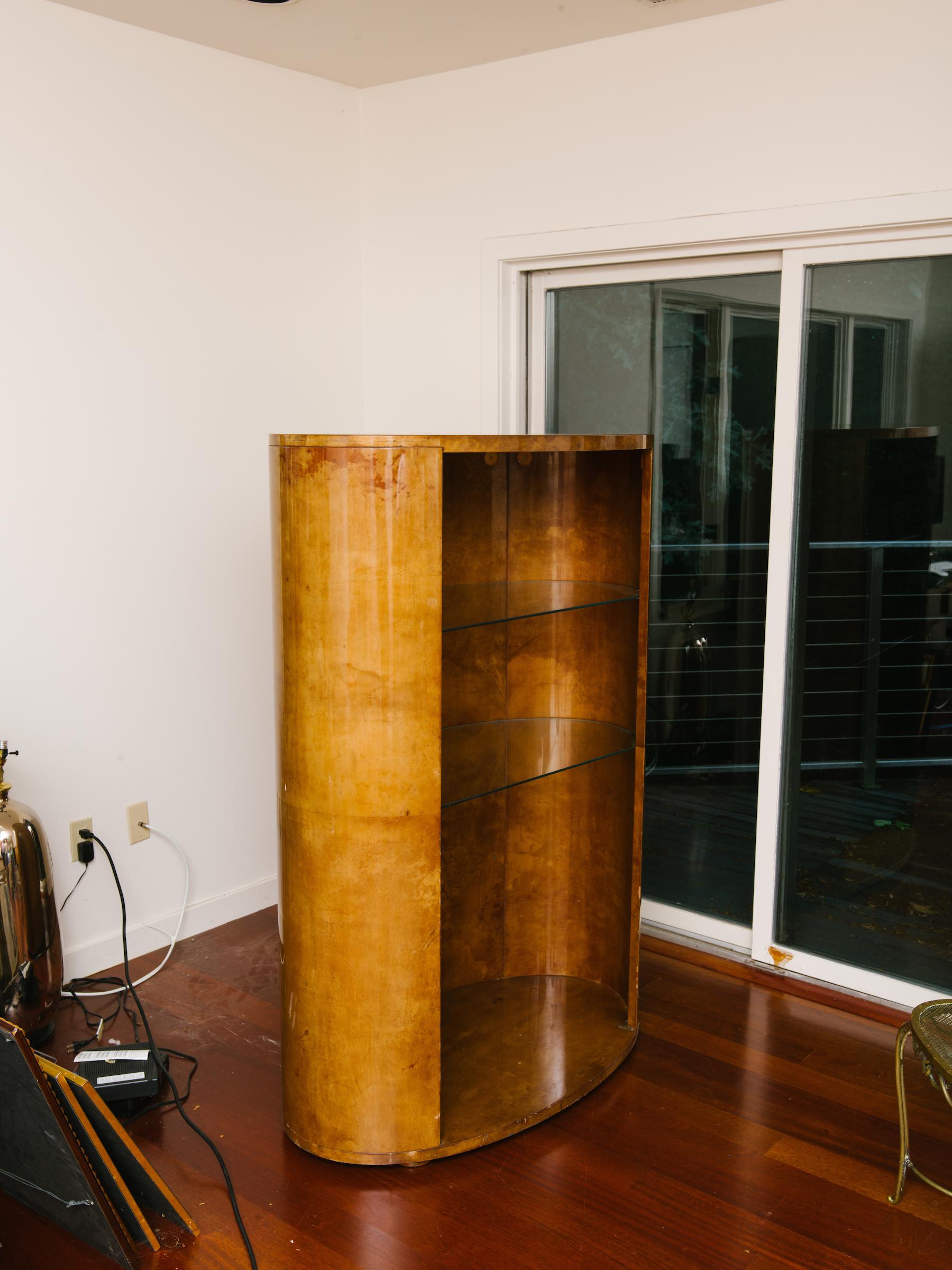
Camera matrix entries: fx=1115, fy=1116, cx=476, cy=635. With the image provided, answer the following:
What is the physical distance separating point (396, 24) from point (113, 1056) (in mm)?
2707

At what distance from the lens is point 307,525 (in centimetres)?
219

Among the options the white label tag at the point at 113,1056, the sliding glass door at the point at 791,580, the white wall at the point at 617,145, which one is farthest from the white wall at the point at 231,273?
the white label tag at the point at 113,1056

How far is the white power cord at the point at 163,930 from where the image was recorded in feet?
10.0

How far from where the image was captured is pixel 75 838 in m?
3.08

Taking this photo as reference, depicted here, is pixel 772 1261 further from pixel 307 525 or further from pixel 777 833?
pixel 307 525

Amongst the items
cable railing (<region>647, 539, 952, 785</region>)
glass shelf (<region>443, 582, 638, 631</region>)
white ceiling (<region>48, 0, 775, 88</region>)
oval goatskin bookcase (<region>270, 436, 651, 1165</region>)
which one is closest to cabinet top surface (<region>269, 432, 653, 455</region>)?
oval goatskin bookcase (<region>270, 436, 651, 1165</region>)

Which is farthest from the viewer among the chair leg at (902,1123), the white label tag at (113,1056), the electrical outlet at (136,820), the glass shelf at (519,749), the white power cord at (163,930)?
the electrical outlet at (136,820)

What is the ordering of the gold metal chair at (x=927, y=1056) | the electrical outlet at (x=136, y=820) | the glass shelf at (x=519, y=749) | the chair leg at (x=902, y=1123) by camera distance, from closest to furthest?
the gold metal chair at (x=927, y=1056), the chair leg at (x=902, y=1123), the glass shelf at (x=519, y=749), the electrical outlet at (x=136, y=820)

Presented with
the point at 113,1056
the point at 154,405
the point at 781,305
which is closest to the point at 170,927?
the point at 113,1056

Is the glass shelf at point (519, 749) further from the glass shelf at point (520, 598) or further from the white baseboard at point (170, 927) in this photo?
the white baseboard at point (170, 927)

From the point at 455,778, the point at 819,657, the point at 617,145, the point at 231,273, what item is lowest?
the point at 455,778

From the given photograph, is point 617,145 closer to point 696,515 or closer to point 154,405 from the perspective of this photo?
point 696,515

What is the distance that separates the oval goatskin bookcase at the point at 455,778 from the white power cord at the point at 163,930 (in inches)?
33.7

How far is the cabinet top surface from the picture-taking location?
2119mm
